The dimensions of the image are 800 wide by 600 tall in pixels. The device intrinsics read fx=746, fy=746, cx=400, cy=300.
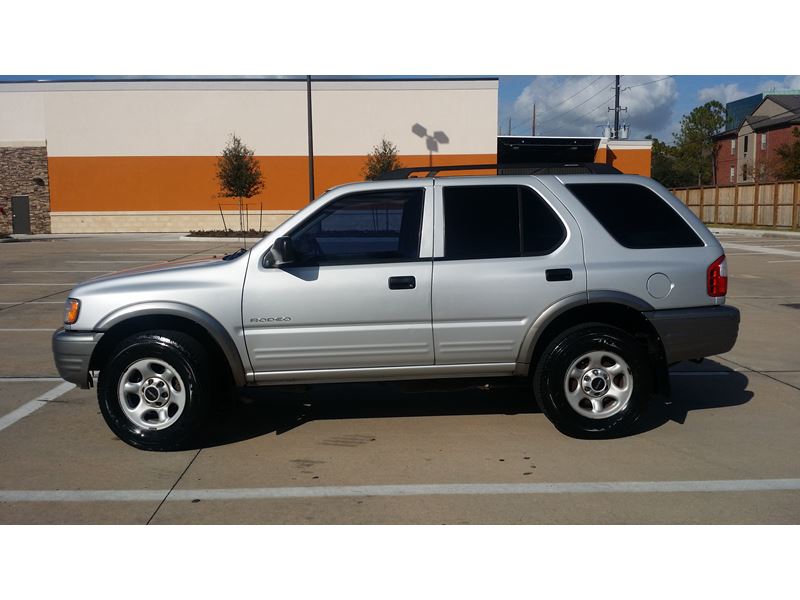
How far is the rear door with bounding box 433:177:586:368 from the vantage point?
5.29m

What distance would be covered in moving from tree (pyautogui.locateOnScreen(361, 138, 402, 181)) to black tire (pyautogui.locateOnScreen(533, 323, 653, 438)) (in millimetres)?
29532

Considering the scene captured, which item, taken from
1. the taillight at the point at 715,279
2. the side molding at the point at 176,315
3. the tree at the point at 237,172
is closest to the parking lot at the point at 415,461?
the side molding at the point at 176,315

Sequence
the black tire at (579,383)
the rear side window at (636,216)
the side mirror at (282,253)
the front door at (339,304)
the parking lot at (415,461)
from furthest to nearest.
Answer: the rear side window at (636,216), the black tire at (579,383), the front door at (339,304), the side mirror at (282,253), the parking lot at (415,461)

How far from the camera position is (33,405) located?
6.52m

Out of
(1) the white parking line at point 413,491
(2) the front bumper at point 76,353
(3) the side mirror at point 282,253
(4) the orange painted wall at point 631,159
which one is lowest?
(1) the white parking line at point 413,491

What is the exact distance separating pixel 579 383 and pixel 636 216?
1.31m

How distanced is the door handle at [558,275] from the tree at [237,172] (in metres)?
30.9

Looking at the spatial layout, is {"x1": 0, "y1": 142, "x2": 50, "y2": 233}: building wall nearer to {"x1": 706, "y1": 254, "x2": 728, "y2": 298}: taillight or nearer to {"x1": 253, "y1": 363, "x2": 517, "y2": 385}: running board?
{"x1": 253, "y1": 363, "x2": 517, "y2": 385}: running board

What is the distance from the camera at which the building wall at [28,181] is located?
A: 38344 millimetres

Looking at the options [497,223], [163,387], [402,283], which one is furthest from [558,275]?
[163,387]

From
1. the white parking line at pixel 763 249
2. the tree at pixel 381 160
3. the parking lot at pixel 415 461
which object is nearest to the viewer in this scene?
the parking lot at pixel 415 461

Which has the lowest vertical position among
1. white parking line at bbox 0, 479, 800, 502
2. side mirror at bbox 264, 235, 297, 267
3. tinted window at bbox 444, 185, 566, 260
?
white parking line at bbox 0, 479, 800, 502

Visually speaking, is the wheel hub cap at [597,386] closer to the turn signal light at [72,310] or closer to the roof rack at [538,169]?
the roof rack at [538,169]

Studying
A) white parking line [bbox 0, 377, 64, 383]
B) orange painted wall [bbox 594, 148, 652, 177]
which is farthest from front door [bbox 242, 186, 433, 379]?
orange painted wall [bbox 594, 148, 652, 177]
